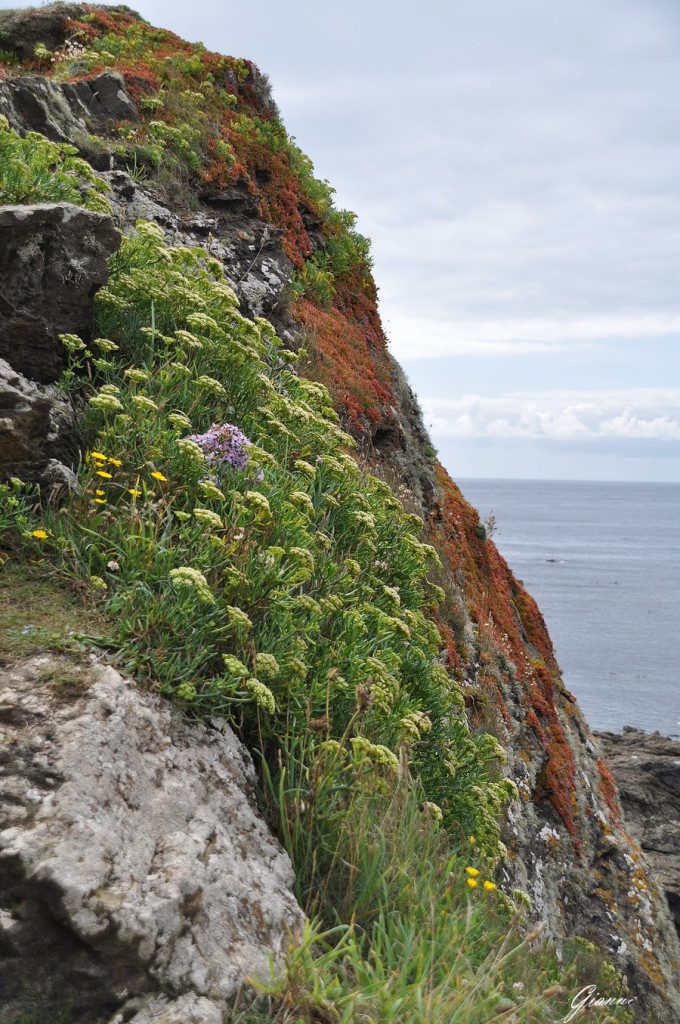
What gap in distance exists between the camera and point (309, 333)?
38.8 ft

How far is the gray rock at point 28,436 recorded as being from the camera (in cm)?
462

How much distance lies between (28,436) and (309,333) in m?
7.57

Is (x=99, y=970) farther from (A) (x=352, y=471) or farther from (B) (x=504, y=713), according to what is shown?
(B) (x=504, y=713)

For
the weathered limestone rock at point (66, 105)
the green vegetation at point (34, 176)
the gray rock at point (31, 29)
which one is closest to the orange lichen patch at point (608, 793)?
the green vegetation at point (34, 176)

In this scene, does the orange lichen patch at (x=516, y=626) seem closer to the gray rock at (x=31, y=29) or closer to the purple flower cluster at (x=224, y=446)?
the purple flower cluster at (x=224, y=446)

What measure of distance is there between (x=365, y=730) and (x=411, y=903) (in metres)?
1.29

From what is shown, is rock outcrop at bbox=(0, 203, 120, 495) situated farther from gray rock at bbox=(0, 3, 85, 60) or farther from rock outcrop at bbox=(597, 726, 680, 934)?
rock outcrop at bbox=(597, 726, 680, 934)

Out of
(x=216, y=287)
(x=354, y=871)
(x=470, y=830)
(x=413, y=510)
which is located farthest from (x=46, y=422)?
(x=413, y=510)

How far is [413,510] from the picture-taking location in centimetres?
1119

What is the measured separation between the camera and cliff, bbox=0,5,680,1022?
5.82m

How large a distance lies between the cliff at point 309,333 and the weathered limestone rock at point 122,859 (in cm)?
138

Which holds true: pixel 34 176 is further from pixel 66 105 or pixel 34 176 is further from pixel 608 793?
pixel 608 793

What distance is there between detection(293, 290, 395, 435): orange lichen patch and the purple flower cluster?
562 centimetres

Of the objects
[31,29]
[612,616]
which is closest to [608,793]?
[31,29]
